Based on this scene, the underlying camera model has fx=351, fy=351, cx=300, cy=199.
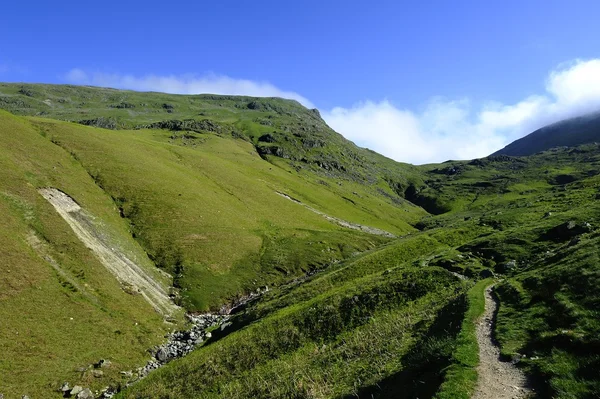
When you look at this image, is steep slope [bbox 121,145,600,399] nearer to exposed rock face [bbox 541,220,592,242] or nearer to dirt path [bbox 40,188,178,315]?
exposed rock face [bbox 541,220,592,242]

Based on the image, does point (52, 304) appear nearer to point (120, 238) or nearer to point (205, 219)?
point (120, 238)

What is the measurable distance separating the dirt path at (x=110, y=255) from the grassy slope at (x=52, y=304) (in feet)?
5.73

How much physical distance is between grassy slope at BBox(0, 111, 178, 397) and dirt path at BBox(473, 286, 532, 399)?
37937 mm

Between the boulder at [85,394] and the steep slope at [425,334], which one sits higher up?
the steep slope at [425,334]

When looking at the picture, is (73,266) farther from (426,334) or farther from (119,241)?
(426,334)

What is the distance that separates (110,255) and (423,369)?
5492 cm

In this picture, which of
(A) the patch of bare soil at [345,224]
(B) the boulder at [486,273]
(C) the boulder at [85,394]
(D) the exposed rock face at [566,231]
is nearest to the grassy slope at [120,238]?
(C) the boulder at [85,394]

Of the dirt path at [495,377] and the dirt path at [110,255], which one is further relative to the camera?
the dirt path at [110,255]

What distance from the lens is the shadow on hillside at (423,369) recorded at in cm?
1833

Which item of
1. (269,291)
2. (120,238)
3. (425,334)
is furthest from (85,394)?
(120,238)

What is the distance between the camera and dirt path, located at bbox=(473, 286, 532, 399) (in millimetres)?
16016

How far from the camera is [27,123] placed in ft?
304

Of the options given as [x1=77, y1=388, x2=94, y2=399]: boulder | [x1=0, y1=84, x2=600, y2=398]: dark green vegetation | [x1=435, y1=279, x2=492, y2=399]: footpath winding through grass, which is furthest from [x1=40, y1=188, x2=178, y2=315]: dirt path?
[x1=435, y1=279, x2=492, y2=399]: footpath winding through grass

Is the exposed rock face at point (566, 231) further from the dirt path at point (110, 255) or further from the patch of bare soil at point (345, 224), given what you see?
the patch of bare soil at point (345, 224)
